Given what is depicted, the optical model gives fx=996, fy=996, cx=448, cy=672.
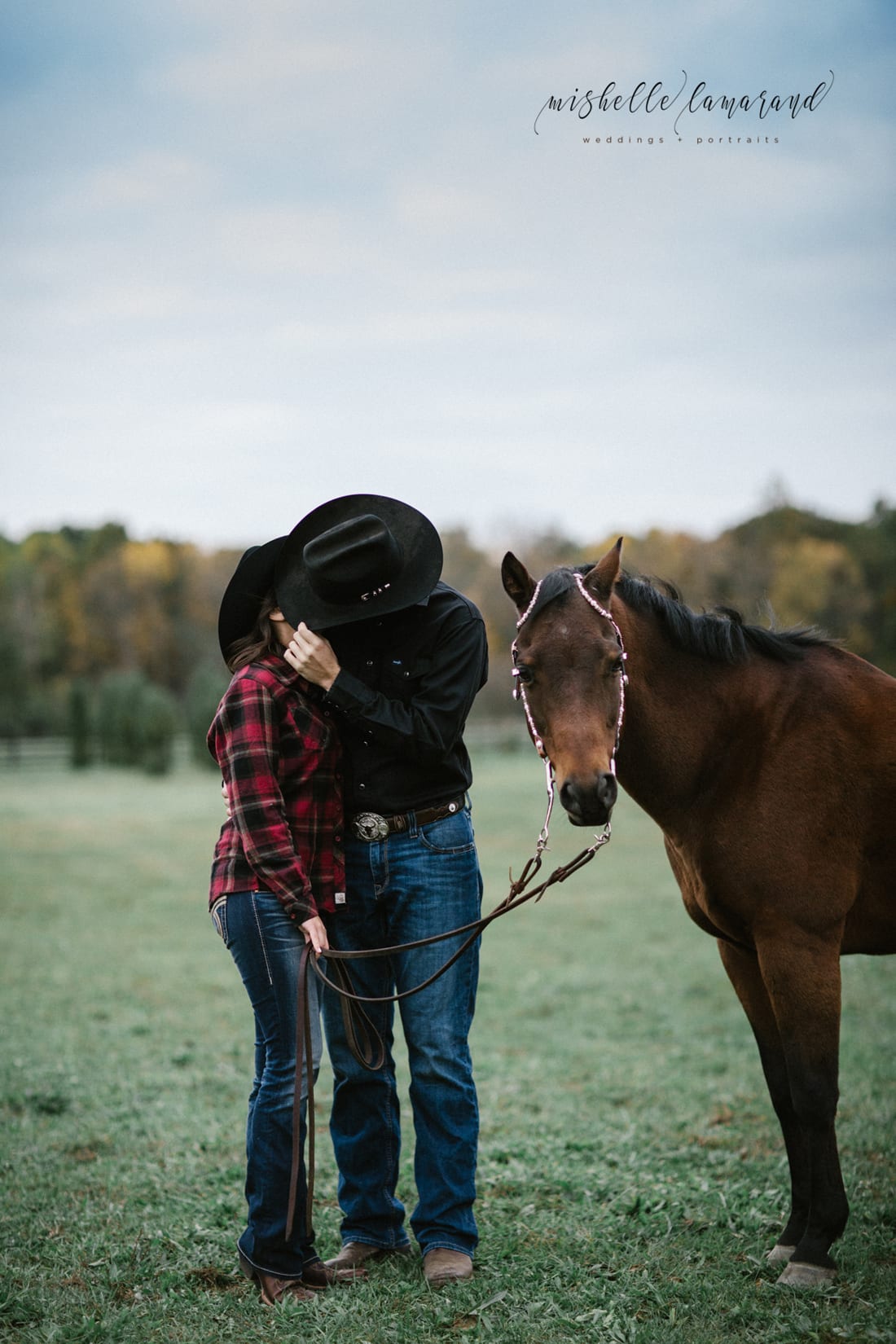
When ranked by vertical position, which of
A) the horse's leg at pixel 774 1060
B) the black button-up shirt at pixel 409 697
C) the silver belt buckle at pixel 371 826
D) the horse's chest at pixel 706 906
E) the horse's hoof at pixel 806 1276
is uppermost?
the black button-up shirt at pixel 409 697

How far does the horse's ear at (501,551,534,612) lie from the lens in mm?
3246

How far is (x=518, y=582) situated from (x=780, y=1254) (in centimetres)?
262

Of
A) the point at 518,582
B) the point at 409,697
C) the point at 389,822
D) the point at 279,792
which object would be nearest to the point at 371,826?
the point at 389,822

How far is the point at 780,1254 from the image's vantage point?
142 inches

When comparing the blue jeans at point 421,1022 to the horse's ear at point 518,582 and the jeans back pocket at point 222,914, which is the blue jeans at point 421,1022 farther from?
the horse's ear at point 518,582

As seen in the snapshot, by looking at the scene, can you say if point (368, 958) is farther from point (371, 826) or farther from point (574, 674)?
point (574, 674)

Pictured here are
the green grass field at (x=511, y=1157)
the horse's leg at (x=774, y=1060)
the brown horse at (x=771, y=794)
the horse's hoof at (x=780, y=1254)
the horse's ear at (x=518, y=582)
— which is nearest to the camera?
the green grass field at (x=511, y=1157)

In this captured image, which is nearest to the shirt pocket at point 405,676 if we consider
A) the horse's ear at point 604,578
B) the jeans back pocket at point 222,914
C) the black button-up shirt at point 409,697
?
the black button-up shirt at point 409,697

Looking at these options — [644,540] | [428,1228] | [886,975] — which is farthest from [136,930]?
[644,540]

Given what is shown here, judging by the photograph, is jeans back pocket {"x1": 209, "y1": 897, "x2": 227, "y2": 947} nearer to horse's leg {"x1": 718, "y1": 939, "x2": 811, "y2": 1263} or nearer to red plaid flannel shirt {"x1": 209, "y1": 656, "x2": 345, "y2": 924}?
red plaid flannel shirt {"x1": 209, "y1": 656, "x2": 345, "y2": 924}

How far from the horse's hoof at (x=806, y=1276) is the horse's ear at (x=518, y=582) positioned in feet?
8.05

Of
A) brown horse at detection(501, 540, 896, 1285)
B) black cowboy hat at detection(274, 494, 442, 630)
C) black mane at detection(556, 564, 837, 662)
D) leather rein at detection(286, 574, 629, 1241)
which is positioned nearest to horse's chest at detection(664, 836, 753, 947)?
brown horse at detection(501, 540, 896, 1285)

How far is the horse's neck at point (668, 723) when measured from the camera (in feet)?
11.6

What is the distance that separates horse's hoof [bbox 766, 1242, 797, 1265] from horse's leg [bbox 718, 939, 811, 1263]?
0.05 meters
